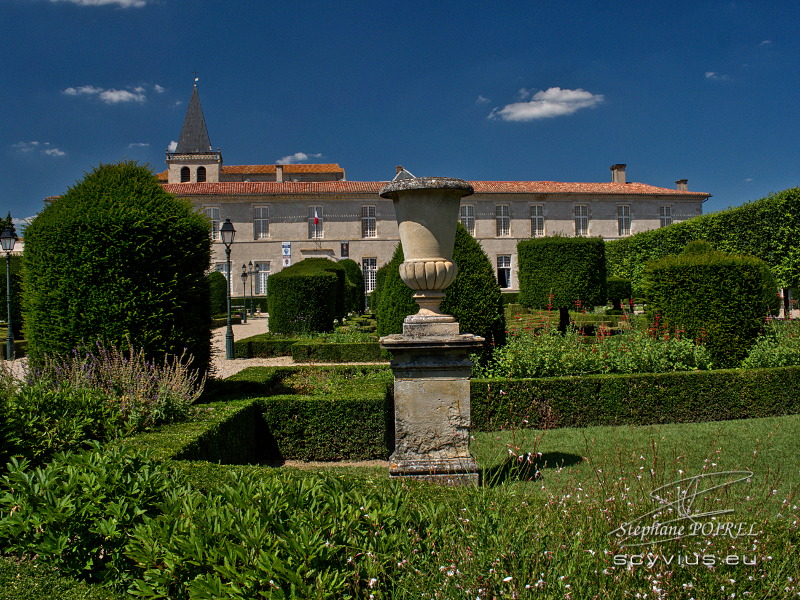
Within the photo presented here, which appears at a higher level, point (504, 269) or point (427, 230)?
point (504, 269)

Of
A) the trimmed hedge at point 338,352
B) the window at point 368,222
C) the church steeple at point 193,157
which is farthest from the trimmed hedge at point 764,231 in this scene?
the church steeple at point 193,157

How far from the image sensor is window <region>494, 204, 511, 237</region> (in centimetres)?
3478

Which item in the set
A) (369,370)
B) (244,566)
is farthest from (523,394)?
(244,566)

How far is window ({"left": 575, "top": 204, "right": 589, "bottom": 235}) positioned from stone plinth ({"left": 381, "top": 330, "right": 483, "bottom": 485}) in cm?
3370

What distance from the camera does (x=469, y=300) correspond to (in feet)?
21.0

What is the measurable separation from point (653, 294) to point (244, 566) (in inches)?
305

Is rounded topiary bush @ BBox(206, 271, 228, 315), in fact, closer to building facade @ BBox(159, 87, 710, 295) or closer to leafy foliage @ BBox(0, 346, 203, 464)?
building facade @ BBox(159, 87, 710, 295)

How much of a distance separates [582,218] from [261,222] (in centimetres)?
2016

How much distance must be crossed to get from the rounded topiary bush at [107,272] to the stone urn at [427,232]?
2.37 metres

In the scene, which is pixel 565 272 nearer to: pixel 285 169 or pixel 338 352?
pixel 338 352

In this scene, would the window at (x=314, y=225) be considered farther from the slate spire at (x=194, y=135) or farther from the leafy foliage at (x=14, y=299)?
the leafy foliage at (x=14, y=299)

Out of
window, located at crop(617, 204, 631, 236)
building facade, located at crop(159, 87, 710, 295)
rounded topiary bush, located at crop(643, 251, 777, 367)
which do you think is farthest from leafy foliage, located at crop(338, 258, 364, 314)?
window, located at crop(617, 204, 631, 236)

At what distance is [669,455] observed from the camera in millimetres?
4105

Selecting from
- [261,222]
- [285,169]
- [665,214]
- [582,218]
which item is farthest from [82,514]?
[285,169]
